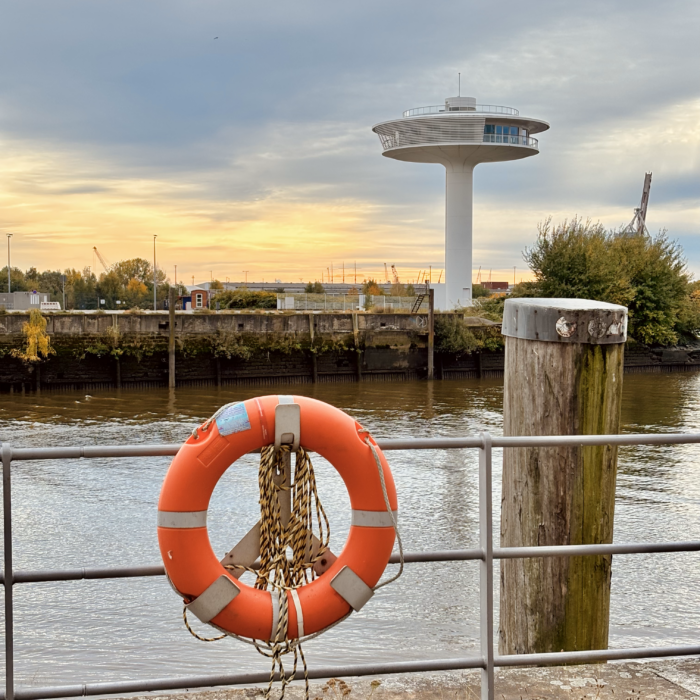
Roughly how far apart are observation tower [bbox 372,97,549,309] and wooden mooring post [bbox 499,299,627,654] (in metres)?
41.2

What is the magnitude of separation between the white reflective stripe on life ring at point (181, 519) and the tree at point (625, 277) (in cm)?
3300

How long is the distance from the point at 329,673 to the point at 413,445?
642 mm

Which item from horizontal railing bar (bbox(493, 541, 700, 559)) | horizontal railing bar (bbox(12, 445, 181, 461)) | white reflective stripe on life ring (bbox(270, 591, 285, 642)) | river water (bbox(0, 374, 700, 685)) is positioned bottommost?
river water (bbox(0, 374, 700, 685))

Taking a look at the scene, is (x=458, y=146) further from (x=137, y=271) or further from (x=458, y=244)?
(x=137, y=271)

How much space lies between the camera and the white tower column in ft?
148

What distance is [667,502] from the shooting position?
38.1 feet

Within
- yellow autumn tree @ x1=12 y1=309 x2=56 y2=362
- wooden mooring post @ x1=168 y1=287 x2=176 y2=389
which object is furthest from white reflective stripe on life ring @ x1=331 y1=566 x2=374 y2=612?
yellow autumn tree @ x1=12 y1=309 x2=56 y2=362

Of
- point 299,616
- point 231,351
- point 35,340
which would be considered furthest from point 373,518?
point 231,351

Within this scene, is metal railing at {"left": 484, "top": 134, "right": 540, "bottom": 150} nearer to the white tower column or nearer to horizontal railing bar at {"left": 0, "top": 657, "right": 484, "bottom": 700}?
the white tower column

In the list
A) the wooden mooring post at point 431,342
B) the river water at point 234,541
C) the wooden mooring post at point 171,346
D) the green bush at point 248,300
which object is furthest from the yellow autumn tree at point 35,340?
the green bush at point 248,300

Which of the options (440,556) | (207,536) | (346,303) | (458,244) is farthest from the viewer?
(458,244)

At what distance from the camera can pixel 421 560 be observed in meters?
2.36

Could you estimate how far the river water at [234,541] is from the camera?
6613 millimetres

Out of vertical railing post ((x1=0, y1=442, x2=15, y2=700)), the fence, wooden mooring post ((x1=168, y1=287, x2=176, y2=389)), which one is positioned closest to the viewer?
vertical railing post ((x1=0, y1=442, x2=15, y2=700))
